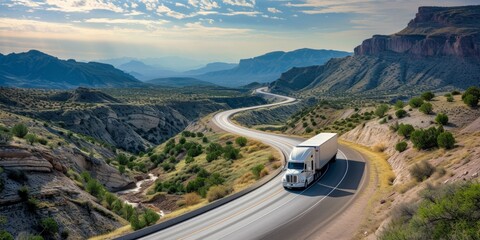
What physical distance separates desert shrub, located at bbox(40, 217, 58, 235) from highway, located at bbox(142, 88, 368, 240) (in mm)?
8930

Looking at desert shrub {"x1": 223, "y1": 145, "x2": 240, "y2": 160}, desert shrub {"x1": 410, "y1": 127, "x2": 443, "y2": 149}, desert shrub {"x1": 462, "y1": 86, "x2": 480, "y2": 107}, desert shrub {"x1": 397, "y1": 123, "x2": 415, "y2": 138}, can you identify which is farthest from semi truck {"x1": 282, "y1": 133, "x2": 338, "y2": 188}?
desert shrub {"x1": 223, "y1": 145, "x2": 240, "y2": 160}

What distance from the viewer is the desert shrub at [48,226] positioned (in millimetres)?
27188

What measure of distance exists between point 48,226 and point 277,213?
53.6ft

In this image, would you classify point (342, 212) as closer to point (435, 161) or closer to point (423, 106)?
point (435, 161)

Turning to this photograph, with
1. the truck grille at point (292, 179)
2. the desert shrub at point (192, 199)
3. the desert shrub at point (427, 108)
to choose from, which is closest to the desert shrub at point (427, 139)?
the desert shrub at point (427, 108)

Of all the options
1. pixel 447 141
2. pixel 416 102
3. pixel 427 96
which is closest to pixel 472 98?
pixel 416 102

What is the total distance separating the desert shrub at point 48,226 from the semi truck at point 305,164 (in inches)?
684

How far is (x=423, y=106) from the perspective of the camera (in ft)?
143

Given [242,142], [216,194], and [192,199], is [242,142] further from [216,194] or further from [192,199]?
[216,194]

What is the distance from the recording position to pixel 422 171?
25438 millimetres

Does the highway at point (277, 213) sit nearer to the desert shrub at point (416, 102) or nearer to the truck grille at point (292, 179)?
the truck grille at point (292, 179)

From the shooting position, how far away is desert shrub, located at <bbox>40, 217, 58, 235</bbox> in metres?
27.2

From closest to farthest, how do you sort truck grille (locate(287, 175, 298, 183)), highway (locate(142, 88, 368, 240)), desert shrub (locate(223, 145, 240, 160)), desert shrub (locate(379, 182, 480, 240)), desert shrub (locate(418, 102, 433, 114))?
desert shrub (locate(379, 182, 480, 240)), highway (locate(142, 88, 368, 240)), truck grille (locate(287, 175, 298, 183)), desert shrub (locate(418, 102, 433, 114)), desert shrub (locate(223, 145, 240, 160))

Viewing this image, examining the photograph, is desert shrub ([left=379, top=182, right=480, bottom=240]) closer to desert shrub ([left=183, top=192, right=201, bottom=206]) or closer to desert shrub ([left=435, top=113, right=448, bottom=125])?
desert shrub ([left=183, top=192, right=201, bottom=206])
